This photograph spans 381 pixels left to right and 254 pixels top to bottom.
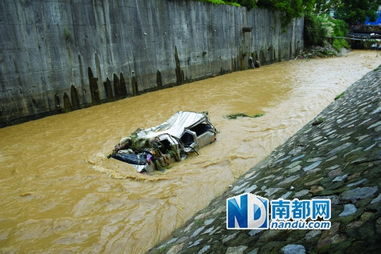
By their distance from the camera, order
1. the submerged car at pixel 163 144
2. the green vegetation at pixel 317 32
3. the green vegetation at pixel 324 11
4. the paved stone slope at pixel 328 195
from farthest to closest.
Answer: the green vegetation at pixel 317 32 → the green vegetation at pixel 324 11 → the submerged car at pixel 163 144 → the paved stone slope at pixel 328 195

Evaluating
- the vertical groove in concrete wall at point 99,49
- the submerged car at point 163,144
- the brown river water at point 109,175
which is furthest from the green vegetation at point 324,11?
the submerged car at point 163,144

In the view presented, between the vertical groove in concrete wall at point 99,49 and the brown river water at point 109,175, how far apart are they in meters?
0.82

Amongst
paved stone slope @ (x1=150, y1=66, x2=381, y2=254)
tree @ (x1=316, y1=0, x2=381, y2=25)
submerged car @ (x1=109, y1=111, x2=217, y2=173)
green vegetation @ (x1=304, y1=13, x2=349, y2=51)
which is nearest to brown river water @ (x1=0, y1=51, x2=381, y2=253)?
submerged car @ (x1=109, y1=111, x2=217, y2=173)

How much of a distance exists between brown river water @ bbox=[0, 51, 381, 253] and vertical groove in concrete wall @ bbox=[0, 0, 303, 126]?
0.82 metres

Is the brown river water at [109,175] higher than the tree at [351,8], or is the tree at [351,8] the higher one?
the tree at [351,8]

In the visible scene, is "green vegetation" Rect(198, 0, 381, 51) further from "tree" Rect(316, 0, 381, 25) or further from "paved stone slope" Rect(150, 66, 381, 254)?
"paved stone slope" Rect(150, 66, 381, 254)

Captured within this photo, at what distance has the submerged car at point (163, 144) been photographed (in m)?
5.80

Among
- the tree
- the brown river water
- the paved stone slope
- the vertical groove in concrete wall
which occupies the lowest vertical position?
the brown river water

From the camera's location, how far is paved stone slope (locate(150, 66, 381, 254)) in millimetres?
1717

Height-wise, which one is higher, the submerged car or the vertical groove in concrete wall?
the vertical groove in concrete wall

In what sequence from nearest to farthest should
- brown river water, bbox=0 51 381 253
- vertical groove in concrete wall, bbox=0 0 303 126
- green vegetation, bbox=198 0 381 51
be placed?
1. brown river water, bbox=0 51 381 253
2. vertical groove in concrete wall, bbox=0 0 303 126
3. green vegetation, bbox=198 0 381 51

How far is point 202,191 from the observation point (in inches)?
203

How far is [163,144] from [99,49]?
20.7 feet

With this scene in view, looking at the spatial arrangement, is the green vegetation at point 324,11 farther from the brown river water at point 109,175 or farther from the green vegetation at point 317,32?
the brown river water at point 109,175
